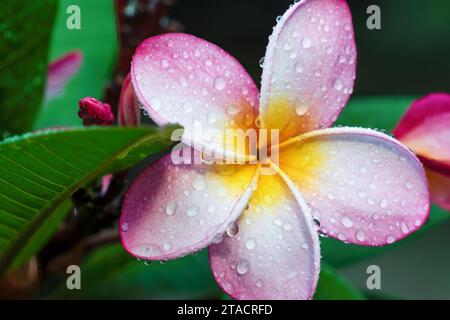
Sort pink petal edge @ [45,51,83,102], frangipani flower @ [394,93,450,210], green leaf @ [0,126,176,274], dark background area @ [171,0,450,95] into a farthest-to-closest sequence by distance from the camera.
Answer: dark background area @ [171,0,450,95]
pink petal edge @ [45,51,83,102]
frangipani flower @ [394,93,450,210]
green leaf @ [0,126,176,274]

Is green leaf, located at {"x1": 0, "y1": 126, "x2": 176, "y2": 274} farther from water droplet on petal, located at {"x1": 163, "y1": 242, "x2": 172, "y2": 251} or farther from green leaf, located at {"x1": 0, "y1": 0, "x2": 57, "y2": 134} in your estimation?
green leaf, located at {"x1": 0, "y1": 0, "x2": 57, "y2": 134}

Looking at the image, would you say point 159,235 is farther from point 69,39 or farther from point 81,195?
point 69,39

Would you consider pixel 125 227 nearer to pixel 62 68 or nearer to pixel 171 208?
pixel 171 208

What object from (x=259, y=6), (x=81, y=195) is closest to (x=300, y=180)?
(x=81, y=195)

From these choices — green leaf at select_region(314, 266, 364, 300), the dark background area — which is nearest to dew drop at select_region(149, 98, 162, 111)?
green leaf at select_region(314, 266, 364, 300)

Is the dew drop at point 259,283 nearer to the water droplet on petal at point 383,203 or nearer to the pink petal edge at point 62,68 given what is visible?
the water droplet on petal at point 383,203

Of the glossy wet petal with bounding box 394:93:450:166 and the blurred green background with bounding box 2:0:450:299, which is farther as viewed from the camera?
the blurred green background with bounding box 2:0:450:299
